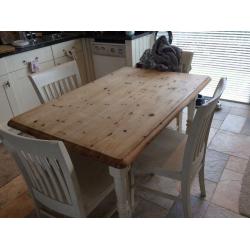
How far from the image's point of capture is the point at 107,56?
305cm

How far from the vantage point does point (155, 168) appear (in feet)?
4.87

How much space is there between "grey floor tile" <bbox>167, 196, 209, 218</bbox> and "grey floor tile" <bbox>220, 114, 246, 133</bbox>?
1.11m

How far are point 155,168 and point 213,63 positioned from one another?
217cm

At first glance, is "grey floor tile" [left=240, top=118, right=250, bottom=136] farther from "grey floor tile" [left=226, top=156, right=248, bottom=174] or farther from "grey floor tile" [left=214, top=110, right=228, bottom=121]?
"grey floor tile" [left=226, top=156, right=248, bottom=174]

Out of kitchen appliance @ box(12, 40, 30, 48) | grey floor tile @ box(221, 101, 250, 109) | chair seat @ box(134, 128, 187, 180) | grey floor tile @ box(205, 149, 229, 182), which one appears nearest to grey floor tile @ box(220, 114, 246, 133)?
grey floor tile @ box(221, 101, 250, 109)

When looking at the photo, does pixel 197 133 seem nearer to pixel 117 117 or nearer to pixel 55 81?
pixel 117 117

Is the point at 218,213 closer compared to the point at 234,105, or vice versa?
the point at 218,213

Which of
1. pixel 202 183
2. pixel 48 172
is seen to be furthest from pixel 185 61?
pixel 48 172

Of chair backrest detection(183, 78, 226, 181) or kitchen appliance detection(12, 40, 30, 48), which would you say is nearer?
chair backrest detection(183, 78, 226, 181)

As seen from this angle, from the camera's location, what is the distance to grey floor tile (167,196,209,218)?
67.0 inches

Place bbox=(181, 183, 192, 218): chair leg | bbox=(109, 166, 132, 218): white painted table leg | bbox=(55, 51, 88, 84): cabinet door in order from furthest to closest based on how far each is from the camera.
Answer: bbox=(55, 51, 88, 84): cabinet door → bbox=(181, 183, 192, 218): chair leg → bbox=(109, 166, 132, 218): white painted table leg

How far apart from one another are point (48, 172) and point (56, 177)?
0.15 feet

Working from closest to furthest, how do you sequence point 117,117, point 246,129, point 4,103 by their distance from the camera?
point 117,117 < point 4,103 < point 246,129
